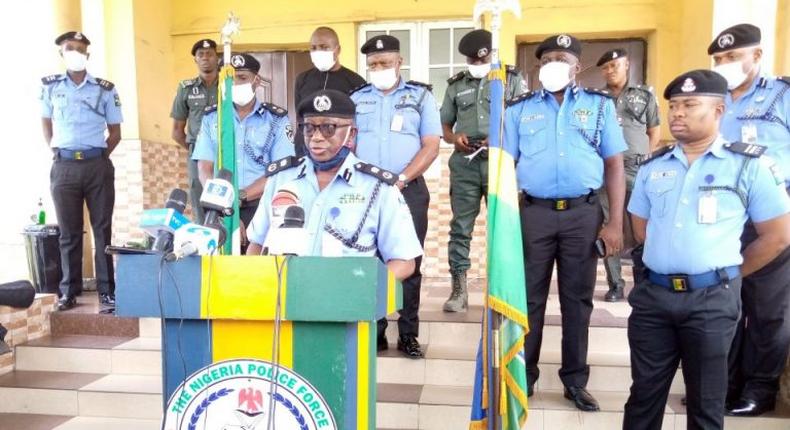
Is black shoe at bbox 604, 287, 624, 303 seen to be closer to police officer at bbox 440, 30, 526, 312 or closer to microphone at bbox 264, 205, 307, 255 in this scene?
police officer at bbox 440, 30, 526, 312

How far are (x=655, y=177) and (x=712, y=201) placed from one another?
25 centimetres

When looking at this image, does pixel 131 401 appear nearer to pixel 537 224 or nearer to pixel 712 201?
pixel 537 224

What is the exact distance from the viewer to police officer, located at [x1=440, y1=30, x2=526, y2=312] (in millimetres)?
3775

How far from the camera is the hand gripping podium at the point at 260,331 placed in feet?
4.44

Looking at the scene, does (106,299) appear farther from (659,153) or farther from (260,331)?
(659,153)

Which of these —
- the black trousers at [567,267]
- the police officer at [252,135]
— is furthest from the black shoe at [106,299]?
the black trousers at [567,267]

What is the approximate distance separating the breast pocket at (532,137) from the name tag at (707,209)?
855 mm

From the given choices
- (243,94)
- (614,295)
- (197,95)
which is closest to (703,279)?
(614,295)

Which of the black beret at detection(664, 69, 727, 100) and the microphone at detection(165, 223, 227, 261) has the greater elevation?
the black beret at detection(664, 69, 727, 100)

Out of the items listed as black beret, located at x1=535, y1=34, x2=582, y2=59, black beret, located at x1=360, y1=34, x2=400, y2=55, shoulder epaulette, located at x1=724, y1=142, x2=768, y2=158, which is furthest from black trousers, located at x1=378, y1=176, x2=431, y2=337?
shoulder epaulette, located at x1=724, y1=142, x2=768, y2=158

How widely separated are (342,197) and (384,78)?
55.0 inches

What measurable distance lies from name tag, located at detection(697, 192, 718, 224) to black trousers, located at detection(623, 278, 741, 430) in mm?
258

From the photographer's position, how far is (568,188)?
289cm

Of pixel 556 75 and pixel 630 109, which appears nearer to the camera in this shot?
pixel 556 75
